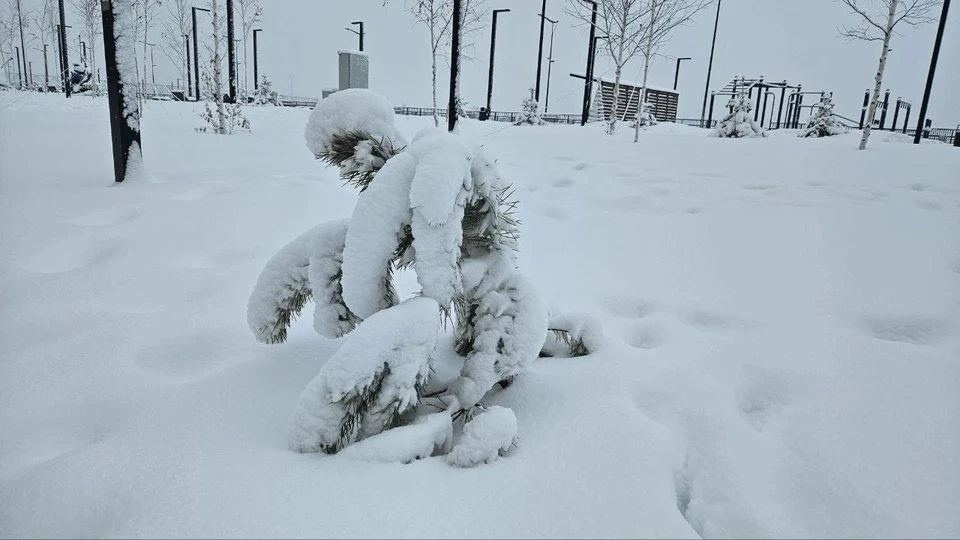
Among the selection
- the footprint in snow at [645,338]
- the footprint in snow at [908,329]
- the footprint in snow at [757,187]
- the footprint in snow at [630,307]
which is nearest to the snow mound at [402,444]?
the footprint in snow at [645,338]

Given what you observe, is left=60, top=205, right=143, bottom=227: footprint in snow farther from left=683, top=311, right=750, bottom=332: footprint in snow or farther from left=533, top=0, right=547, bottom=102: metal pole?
left=533, top=0, right=547, bottom=102: metal pole

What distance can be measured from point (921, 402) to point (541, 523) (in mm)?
1757


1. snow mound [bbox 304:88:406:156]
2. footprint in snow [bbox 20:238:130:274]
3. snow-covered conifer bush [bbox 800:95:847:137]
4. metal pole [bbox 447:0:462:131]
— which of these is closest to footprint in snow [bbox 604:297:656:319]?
snow mound [bbox 304:88:406:156]

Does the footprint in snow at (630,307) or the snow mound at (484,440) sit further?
the footprint in snow at (630,307)

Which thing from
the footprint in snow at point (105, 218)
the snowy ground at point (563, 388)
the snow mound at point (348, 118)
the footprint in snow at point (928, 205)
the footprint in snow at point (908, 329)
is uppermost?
the snow mound at point (348, 118)

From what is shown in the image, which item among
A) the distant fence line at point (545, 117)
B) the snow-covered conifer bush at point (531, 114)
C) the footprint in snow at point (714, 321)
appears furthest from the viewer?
the distant fence line at point (545, 117)

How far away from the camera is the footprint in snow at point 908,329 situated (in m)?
2.74

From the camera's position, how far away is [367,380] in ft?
5.15

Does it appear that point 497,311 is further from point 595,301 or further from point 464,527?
point 595,301

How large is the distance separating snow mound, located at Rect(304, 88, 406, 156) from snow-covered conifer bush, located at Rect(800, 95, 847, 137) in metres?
22.1

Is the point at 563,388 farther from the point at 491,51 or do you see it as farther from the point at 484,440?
the point at 491,51

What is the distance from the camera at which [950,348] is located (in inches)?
102

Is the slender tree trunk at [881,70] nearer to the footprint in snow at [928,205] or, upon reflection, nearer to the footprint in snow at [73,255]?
the footprint in snow at [928,205]

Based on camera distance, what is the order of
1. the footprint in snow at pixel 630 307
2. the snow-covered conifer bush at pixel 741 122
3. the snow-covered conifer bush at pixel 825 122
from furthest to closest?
the snow-covered conifer bush at pixel 825 122, the snow-covered conifer bush at pixel 741 122, the footprint in snow at pixel 630 307
